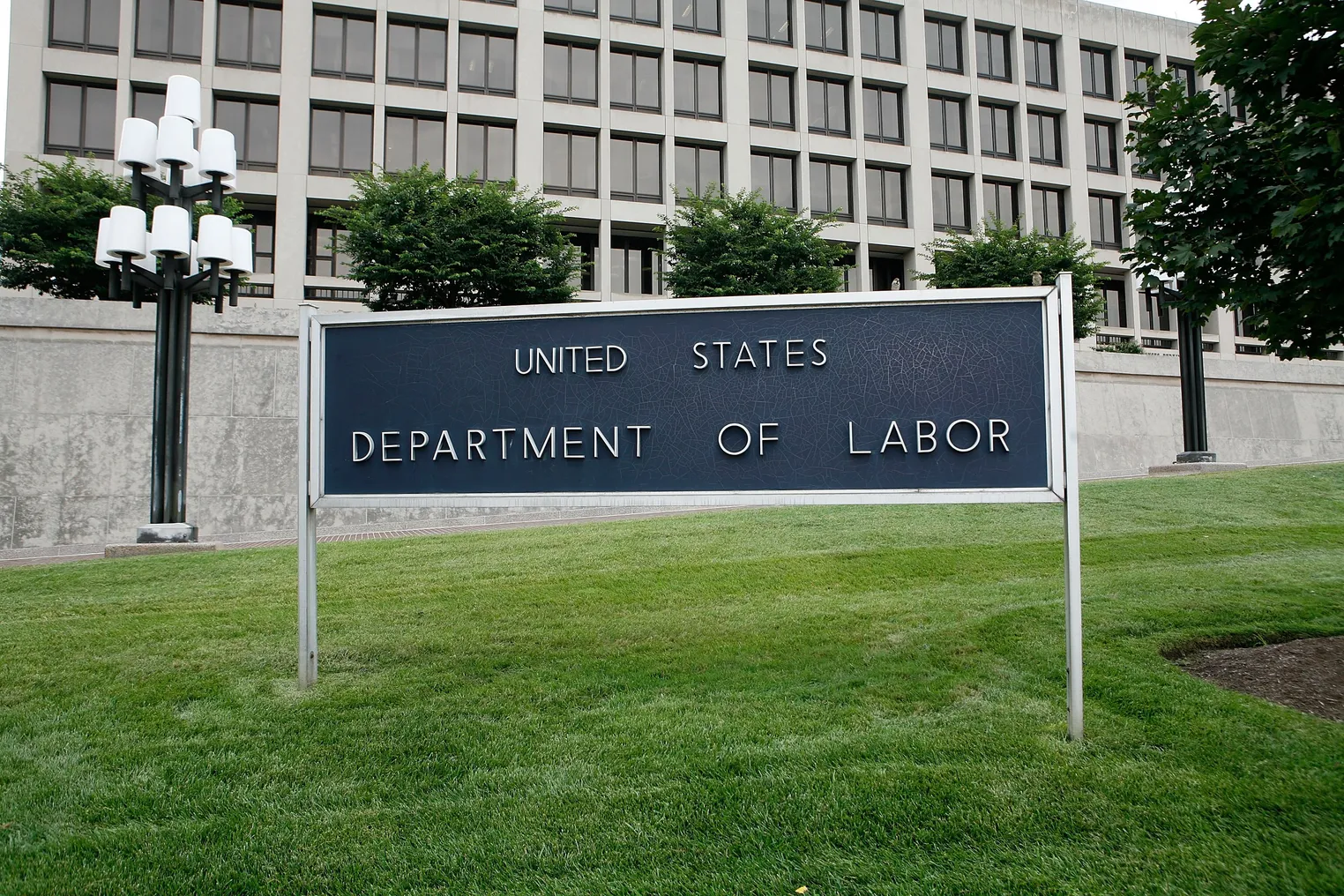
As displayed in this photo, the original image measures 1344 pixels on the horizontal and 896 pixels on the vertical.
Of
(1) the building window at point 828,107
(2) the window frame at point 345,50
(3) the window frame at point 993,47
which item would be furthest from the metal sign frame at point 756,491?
(3) the window frame at point 993,47

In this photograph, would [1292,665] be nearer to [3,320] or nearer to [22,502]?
[22,502]

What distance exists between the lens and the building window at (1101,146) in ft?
134

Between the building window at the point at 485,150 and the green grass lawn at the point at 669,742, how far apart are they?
88.4 ft

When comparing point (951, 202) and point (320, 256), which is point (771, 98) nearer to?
point (951, 202)

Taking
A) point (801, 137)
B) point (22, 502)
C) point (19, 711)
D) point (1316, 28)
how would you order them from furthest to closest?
1. point (801, 137)
2. point (22, 502)
3. point (19, 711)
4. point (1316, 28)

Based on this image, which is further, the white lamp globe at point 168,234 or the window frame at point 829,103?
the window frame at point 829,103

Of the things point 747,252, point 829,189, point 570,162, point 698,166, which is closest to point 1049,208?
point 829,189

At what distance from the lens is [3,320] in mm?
15438

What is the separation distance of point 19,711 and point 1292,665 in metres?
7.06

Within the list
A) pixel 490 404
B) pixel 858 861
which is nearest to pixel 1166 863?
pixel 858 861

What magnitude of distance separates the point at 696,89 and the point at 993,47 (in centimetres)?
1533

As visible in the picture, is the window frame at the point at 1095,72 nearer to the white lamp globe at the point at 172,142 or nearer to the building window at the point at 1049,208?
the building window at the point at 1049,208

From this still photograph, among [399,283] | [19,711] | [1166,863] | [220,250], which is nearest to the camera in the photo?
[1166,863]

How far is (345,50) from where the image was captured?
31312mm
